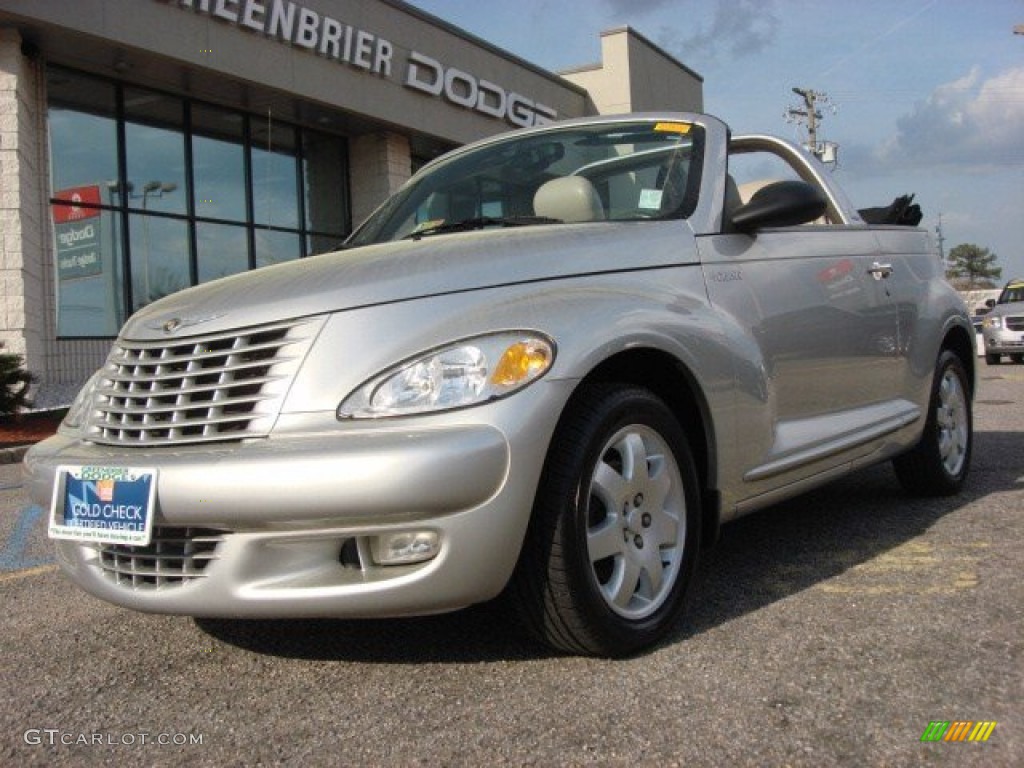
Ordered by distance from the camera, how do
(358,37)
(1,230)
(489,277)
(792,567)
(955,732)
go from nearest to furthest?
(955,732), (489,277), (792,567), (1,230), (358,37)

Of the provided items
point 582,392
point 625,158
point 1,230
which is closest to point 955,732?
point 582,392

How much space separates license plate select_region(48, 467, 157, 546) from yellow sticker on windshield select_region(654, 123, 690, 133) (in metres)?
2.26

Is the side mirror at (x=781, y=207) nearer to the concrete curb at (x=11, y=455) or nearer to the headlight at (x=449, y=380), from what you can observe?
the headlight at (x=449, y=380)

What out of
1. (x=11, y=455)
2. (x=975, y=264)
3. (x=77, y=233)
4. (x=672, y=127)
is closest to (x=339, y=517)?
(x=672, y=127)

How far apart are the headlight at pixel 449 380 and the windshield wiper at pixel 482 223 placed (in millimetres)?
922

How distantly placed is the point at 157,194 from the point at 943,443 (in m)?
12.3

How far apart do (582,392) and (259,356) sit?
0.83m

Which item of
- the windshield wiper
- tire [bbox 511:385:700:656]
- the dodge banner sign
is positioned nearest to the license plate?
tire [bbox 511:385:700:656]

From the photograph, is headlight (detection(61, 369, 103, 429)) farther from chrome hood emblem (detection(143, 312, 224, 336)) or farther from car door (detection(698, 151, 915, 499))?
car door (detection(698, 151, 915, 499))

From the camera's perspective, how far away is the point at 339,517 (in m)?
2.19

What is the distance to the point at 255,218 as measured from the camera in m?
15.6

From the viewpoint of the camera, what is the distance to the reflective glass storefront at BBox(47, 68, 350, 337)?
13.0 m

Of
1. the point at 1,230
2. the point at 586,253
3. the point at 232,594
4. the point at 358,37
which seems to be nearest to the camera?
the point at 232,594

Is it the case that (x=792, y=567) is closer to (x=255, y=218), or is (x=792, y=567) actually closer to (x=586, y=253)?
(x=586, y=253)
